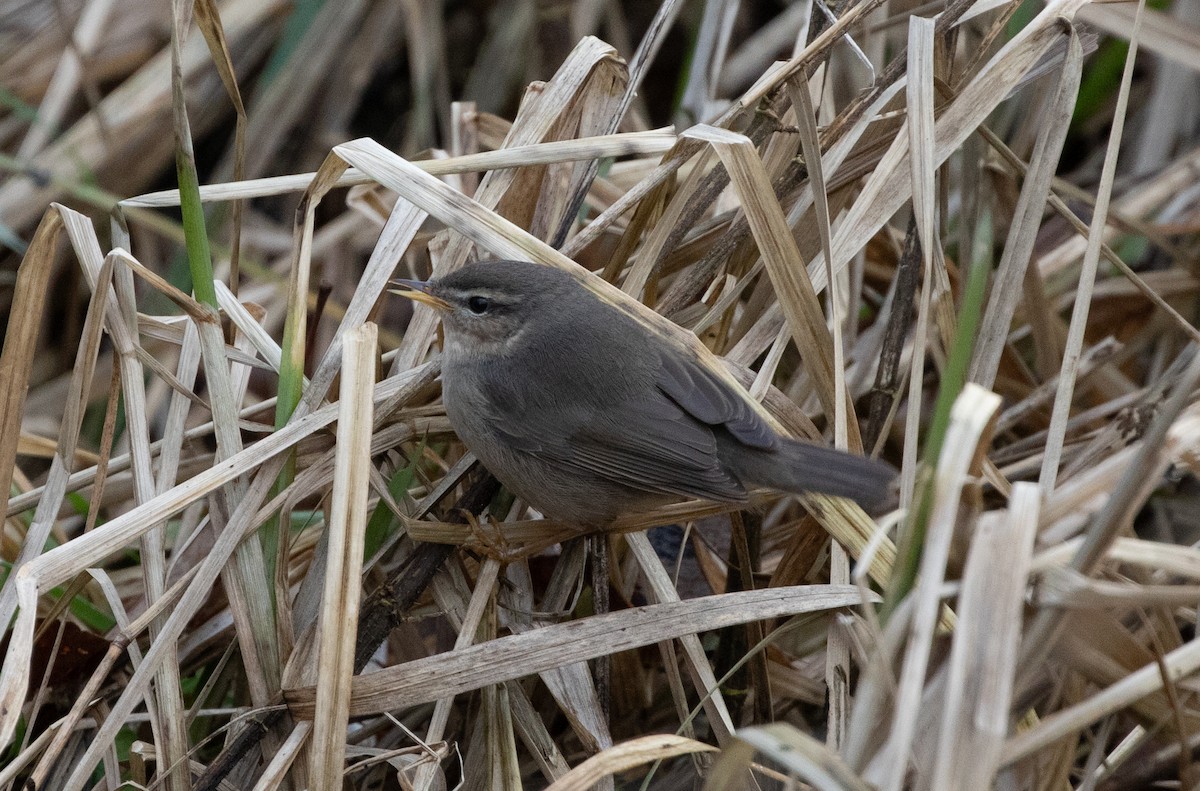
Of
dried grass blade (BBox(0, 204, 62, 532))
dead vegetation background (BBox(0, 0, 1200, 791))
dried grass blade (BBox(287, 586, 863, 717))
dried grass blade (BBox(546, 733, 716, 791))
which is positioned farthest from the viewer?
dried grass blade (BBox(0, 204, 62, 532))

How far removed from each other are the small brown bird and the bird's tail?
1.3 inches

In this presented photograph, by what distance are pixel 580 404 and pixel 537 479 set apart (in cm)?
28

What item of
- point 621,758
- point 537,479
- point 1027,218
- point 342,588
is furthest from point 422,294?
point 1027,218

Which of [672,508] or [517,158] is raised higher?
[517,158]

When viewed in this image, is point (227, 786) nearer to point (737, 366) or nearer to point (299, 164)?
point (737, 366)

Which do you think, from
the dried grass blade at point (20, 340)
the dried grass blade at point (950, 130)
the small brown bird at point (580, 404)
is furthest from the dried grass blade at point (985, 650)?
the dried grass blade at point (20, 340)

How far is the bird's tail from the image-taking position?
253cm

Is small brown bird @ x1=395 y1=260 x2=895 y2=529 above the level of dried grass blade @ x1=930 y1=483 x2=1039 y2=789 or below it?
below

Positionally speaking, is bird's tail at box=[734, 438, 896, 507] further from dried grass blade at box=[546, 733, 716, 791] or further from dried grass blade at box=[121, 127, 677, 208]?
dried grass blade at box=[121, 127, 677, 208]

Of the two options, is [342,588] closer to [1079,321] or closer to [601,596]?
[601,596]

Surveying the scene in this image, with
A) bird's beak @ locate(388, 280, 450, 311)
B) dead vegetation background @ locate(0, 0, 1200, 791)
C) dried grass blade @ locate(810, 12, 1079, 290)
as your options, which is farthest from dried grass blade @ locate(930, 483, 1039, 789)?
bird's beak @ locate(388, 280, 450, 311)

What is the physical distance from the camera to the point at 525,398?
319 cm

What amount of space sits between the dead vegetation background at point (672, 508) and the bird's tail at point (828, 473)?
0.08 m

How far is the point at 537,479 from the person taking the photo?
299 centimetres
